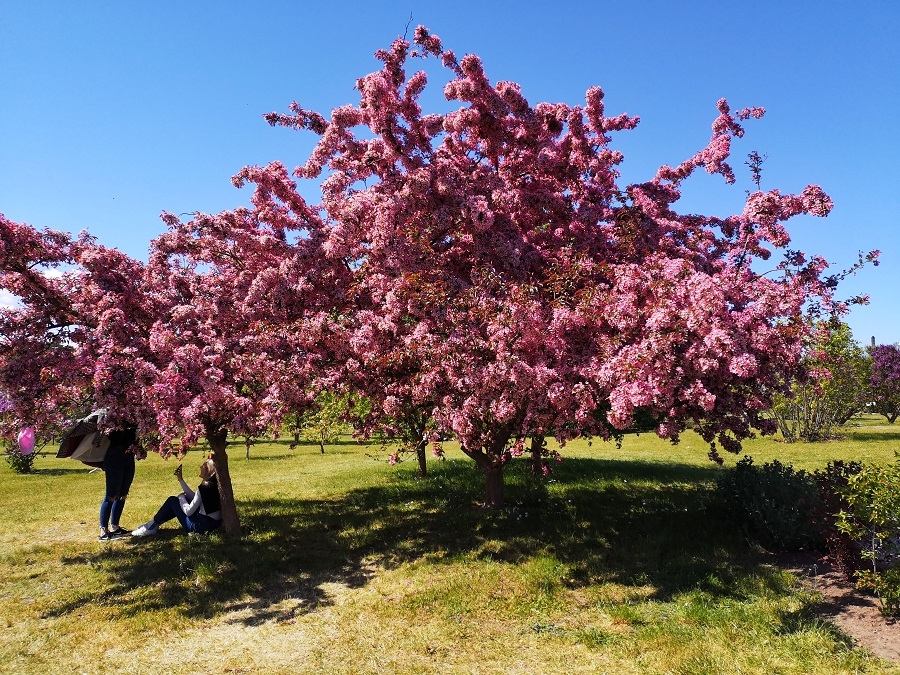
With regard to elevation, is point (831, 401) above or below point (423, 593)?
above

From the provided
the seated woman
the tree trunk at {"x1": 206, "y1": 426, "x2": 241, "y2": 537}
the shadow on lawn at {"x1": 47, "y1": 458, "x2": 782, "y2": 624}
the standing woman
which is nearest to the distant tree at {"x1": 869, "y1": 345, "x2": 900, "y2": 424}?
the shadow on lawn at {"x1": 47, "y1": 458, "x2": 782, "y2": 624}

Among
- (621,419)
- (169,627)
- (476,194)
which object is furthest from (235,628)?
(476,194)

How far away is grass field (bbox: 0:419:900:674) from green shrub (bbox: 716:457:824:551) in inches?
16.9

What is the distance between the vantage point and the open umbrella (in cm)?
1213

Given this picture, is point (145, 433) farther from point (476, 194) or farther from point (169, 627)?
point (476, 194)

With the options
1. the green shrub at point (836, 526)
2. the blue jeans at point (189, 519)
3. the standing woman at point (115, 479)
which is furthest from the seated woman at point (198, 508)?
the green shrub at point (836, 526)

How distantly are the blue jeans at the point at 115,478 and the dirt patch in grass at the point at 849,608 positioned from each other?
13.2m

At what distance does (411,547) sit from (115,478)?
274 inches

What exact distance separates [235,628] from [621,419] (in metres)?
6.11

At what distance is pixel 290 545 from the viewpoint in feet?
36.6

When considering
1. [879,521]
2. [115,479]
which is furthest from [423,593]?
[115,479]

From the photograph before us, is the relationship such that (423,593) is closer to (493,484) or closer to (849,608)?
(493,484)

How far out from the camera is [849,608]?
7074 mm

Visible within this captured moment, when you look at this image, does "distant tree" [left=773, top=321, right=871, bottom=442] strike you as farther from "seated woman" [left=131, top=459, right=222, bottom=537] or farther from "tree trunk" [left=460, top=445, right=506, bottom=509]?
"seated woman" [left=131, top=459, right=222, bottom=537]
